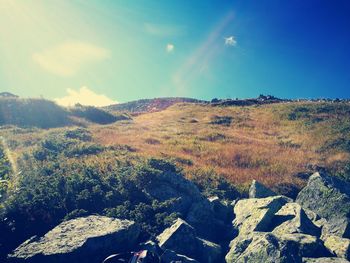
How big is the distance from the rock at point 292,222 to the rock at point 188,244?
2.56m

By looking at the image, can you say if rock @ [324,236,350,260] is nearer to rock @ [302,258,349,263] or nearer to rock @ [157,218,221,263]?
rock @ [302,258,349,263]

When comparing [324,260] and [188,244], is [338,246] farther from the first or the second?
[188,244]

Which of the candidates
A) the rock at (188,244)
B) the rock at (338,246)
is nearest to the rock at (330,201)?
the rock at (338,246)

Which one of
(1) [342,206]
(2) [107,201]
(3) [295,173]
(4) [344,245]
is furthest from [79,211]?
(3) [295,173]

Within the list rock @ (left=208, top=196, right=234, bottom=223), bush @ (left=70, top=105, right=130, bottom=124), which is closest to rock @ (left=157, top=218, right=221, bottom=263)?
rock @ (left=208, top=196, right=234, bottom=223)

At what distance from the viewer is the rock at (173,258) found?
10766 millimetres

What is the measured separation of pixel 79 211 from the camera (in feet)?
43.4

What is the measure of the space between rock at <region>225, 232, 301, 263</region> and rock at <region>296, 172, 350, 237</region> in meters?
3.46

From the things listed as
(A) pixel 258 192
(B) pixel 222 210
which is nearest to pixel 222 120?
(A) pixel 258 192

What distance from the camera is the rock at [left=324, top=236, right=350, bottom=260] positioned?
11.4m

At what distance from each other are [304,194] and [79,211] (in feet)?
33.1

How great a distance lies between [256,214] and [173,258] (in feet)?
14.4

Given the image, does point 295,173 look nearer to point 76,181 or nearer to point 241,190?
point 241,190

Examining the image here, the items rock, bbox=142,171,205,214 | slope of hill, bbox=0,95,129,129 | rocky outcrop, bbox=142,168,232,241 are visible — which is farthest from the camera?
slope of hill, bbox=0,95,129,129
